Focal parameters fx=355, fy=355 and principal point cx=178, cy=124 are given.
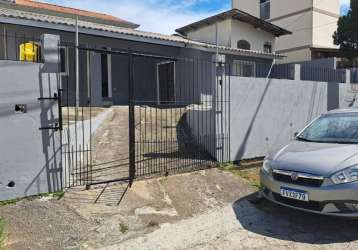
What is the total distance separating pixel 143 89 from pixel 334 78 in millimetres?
7731

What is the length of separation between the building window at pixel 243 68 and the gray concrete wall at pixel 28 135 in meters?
11.9

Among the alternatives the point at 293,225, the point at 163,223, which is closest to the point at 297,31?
the point at 293,225

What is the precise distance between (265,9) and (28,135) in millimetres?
28645

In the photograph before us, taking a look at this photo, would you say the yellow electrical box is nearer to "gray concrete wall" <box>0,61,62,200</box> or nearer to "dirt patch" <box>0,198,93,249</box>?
"gray concrete wall" <box>0,61,62,200</box>

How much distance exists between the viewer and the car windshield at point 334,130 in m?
5.62

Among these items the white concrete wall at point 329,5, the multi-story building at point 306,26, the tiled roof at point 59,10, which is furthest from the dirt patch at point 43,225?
the white concrete wall at point 329,5

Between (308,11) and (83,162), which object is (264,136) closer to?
(83,162)

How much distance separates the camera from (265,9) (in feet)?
99.6

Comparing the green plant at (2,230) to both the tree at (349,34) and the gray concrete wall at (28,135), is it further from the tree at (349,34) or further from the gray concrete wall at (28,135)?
the tree at (349,34)

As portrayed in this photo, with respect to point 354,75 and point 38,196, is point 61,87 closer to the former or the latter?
point 38,196

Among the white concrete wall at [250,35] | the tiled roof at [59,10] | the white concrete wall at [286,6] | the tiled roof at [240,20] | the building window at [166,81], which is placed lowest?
the building window at [166,81]

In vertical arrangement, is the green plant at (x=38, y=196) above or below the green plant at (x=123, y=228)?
above

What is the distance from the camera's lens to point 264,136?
8.88m

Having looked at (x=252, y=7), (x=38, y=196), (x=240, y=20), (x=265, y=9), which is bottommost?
(x=38, y=196)
